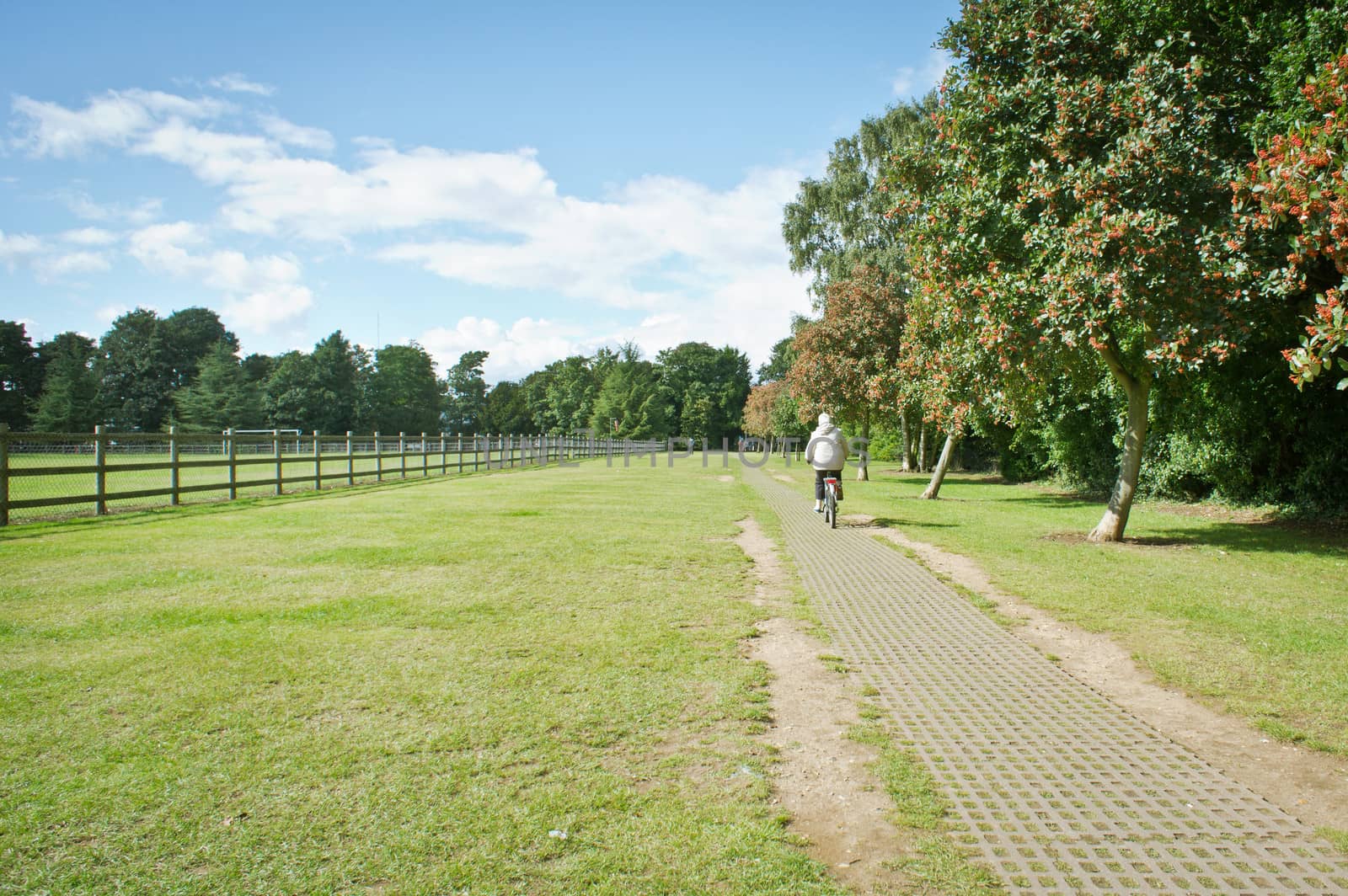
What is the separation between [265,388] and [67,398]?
1460 cm

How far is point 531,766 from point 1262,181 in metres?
8.40

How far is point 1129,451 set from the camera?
11352mm

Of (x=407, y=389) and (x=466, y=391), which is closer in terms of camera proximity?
(x=407, y=389)

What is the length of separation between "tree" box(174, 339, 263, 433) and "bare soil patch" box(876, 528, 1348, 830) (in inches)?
2719

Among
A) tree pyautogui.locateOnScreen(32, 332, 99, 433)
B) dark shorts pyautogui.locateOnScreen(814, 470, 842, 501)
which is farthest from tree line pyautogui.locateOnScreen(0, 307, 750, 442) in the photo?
dark shorts pyautogui.locateOnScreen(814, 470, 842, 501)

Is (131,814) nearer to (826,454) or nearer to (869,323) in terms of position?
(826,454)

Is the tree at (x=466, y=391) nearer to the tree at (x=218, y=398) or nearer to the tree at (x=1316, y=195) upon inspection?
the tree at (x=218, y=398)

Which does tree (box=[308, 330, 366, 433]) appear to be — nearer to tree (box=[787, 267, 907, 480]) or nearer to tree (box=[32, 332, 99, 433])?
tree (box=[32, 332, 99, 433])

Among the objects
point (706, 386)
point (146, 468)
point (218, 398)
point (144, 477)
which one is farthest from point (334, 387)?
point (146, 468)

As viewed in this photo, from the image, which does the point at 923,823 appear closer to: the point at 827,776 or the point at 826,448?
the point at 827,776

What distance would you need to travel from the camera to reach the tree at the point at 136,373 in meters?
67.8

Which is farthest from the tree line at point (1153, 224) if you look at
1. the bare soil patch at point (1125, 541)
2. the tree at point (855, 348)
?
the tree at point (855, 348)

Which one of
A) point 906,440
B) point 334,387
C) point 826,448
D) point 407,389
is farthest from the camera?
point 407,389

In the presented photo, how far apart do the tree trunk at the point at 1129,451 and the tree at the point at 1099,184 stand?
0.03 m
